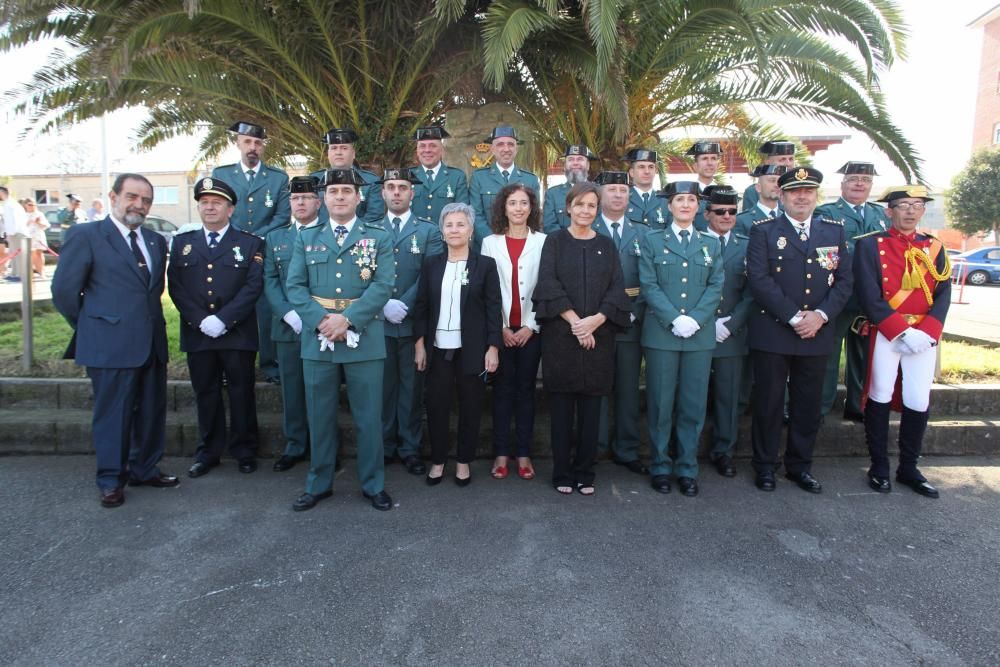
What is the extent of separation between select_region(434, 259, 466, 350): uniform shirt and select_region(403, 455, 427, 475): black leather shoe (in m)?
0.90

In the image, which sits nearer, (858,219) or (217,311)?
(217,311)

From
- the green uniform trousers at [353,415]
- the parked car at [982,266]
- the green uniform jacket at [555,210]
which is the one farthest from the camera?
the parked car at [982,266]

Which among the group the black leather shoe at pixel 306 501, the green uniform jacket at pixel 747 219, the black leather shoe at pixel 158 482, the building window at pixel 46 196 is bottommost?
the black leather shoe at pixel 158 482

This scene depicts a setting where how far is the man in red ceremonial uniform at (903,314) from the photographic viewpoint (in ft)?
14.4

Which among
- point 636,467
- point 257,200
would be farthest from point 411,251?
point 636,467

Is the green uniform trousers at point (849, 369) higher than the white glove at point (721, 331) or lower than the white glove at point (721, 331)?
lower

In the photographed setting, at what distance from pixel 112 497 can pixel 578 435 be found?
112 inches

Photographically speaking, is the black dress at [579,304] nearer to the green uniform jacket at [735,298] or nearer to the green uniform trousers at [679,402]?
the green uniform trousers at [679,402]

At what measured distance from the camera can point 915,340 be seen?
4.30 m

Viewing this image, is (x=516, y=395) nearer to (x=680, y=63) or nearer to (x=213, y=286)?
(x=213, y=286)

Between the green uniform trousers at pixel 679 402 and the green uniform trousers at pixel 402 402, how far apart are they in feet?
5.36

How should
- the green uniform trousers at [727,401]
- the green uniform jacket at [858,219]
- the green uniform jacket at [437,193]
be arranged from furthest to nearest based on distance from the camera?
the green uniform jacket at [437,193] → the green uniform jacket at [858,219] → the green uniform trousers at [727,401]

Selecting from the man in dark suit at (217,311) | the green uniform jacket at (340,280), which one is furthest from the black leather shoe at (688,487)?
the man in dark suit at (217,311)

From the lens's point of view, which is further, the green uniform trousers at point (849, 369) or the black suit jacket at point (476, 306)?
the green uniform trousers at point (849, 369)
